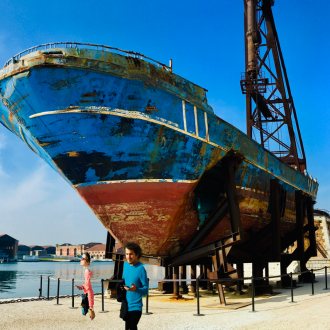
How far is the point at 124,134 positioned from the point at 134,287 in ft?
19.5

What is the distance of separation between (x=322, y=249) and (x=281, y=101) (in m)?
16.6

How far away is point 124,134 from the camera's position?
383 inches

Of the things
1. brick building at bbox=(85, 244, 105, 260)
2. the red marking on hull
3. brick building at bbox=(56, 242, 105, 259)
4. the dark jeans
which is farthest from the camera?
brick building at bbox=(56, 242, 105, 259)

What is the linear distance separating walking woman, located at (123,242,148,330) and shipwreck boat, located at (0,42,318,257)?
18.6 feet

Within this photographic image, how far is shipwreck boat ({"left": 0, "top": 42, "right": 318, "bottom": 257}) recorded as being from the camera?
30.4 ft

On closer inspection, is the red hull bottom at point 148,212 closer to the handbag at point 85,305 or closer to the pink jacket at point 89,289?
the pink jacket at point 89,289

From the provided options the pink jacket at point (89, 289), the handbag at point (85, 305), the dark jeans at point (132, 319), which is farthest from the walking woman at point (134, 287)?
the handbag at point (85, 305)

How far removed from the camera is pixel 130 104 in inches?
379

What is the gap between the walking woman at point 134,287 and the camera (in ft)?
13.8

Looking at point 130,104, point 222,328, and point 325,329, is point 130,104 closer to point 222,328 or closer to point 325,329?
point 222,328

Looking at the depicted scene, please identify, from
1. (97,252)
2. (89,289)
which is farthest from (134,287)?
(97,252)

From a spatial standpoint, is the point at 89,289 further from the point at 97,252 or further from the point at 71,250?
the point at 71,250

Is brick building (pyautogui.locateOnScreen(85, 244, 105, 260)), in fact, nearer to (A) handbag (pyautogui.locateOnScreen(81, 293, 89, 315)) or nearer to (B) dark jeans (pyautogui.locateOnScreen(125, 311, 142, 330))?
(A) handbag (pyautogui.locateOnScreen(81, 293, 89, 315))

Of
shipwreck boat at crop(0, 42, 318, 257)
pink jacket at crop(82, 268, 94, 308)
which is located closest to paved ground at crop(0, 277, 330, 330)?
pink jacket at crop(82, 268, 94, 308)
